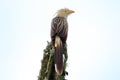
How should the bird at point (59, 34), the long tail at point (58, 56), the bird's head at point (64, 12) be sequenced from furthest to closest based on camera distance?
the bird's head at point (64, 12) → the bird at point (59, 34) → the long tail at point (58, 56)

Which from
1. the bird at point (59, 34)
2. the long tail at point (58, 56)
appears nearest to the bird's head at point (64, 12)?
the bird at point (59, 34)

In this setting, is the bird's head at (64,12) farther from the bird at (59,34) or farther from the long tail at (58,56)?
the long tail at (58,56)

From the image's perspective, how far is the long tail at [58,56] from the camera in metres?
8.36

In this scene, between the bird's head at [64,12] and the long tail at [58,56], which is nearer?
the long tail at [58,56]

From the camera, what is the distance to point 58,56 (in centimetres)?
903

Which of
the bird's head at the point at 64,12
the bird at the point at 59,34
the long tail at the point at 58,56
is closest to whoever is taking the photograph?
the long tail at the point at 58,56

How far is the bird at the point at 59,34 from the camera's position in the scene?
8797 millimetres

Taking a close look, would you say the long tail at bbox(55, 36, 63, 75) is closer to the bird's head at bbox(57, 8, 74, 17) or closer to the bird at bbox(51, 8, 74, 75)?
the bird at bbox(51, 8, 74, 75)

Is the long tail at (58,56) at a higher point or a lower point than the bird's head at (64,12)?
lower

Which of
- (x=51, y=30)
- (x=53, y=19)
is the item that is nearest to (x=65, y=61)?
(x=51, y=30)

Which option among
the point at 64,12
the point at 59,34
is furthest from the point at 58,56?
the point at 64,12

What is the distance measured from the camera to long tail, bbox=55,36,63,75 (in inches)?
329

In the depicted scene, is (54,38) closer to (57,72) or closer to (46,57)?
(46,57)

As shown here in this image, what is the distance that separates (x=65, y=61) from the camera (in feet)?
29.8
